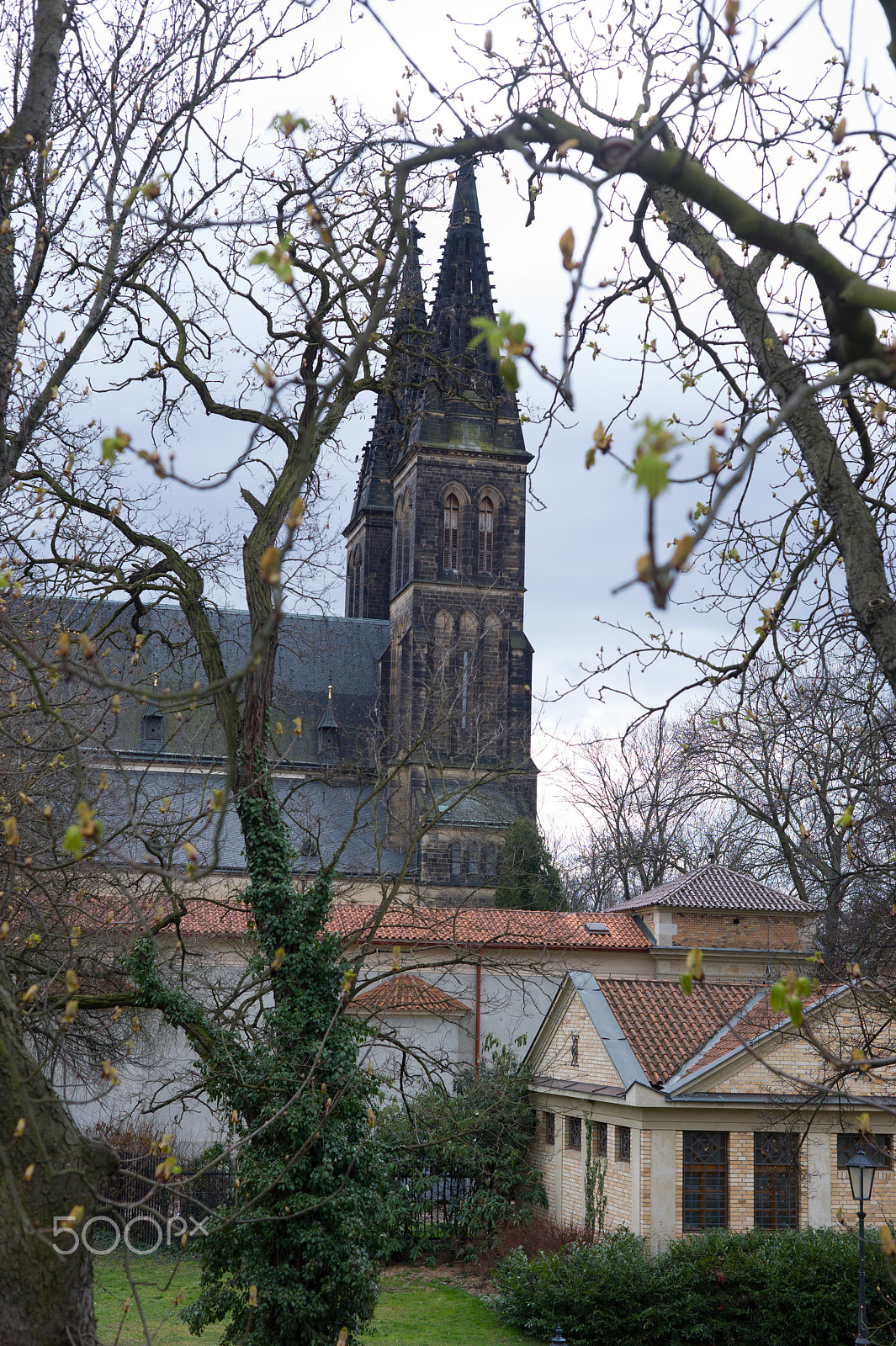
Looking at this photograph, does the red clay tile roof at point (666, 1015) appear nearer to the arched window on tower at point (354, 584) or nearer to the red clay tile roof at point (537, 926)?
the red clay tile roof at point (537, 926)

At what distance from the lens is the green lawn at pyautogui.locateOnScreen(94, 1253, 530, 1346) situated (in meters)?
18.3

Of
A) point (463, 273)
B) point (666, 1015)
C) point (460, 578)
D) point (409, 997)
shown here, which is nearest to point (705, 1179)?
point (666, 1015)

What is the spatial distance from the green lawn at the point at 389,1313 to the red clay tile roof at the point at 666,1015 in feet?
15.5

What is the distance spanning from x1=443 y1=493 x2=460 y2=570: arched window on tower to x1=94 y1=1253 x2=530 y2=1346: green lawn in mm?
35478

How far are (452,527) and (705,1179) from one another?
1493 inches

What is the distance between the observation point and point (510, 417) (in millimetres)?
54156

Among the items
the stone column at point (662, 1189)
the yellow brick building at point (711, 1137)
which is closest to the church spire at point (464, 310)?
the yellow brick building at point (711, 1137)

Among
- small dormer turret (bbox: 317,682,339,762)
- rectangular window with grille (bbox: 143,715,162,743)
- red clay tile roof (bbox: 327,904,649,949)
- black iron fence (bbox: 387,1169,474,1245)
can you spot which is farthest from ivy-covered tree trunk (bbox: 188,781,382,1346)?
small dormer turret (bbox: 317,682,339,762)

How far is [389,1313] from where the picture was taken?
19.9m

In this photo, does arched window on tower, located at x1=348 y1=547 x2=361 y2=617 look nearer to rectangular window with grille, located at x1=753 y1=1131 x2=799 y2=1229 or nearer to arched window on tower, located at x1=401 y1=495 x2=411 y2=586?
arched window on tower, located at x1=401 y1=495 x2=411 y2=586

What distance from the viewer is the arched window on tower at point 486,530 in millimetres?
55094

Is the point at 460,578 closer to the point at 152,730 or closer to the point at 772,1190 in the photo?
the point at 152,730

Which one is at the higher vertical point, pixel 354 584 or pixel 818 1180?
pixel 354 584

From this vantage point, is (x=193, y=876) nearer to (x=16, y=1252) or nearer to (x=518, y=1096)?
(x=16, y=1252)
